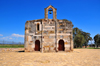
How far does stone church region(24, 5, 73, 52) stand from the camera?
43.8ft

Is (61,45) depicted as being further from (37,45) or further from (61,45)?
(37,45)

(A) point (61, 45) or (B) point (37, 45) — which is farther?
(B) point (37, 45)

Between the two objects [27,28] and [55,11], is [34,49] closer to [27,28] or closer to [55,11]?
[27,28]

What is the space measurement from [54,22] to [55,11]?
2.00m

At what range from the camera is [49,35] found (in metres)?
13.6

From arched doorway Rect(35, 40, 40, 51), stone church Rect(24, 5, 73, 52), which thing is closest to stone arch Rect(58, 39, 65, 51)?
stone church Rect(24, 5, 73, 52)

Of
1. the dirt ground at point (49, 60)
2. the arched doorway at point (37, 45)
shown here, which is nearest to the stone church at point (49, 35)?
the arched doorway at point (37, 45)

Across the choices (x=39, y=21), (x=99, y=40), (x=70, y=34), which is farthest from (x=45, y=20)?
(x=99, y=40)

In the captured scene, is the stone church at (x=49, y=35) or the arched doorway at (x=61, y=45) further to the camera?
the arched doorway at (x=61, y=45)

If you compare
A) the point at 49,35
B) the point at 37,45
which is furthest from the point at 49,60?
the point at 37,45

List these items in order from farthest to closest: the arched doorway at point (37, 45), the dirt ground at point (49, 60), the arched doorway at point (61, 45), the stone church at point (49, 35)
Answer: the arched doorway at point (37, 45)
the arched doorway at point (61, 45)
the stone church at point (49, 35)
the dirt ground at point (49, 60)

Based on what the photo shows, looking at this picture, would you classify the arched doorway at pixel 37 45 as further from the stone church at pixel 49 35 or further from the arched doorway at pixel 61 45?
the arched doorway at pixel 61 45

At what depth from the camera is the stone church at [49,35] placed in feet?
43.8

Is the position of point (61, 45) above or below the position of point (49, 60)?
above
